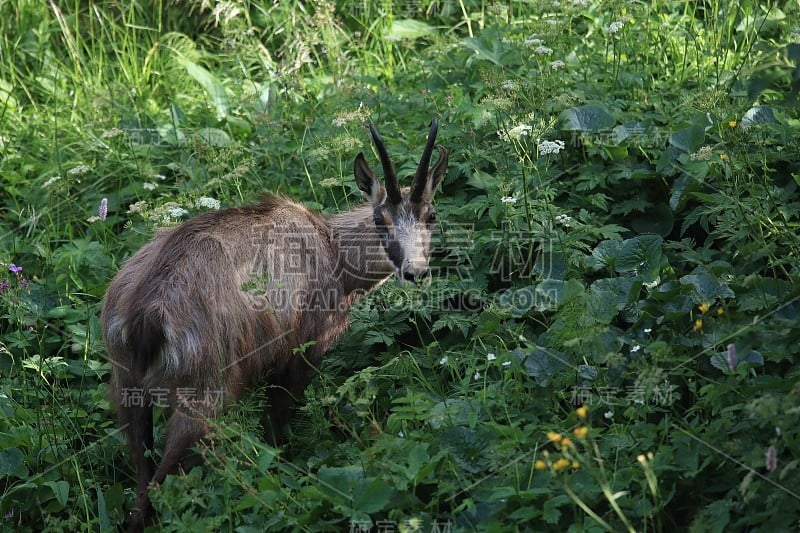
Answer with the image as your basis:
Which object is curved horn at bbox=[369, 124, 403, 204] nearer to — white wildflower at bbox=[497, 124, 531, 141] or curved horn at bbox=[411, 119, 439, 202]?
curved horn at bbox=[411, 119, 439, 202]

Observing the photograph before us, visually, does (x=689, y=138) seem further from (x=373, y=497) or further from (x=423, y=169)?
(x=373, y=497)

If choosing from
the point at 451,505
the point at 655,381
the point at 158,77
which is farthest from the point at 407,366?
the point at 158,77

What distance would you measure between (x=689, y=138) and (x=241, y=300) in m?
3.07

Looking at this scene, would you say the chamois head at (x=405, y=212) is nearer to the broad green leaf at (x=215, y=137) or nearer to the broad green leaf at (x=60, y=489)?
the broad green leaf at (x=215, y=137)

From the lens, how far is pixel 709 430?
406 cm

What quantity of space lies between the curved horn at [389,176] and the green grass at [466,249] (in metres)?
0.33

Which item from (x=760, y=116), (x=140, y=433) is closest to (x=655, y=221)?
(x=760, y=116)

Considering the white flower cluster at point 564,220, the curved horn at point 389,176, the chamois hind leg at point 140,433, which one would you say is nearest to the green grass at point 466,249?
the white flower cluster at point 564,220

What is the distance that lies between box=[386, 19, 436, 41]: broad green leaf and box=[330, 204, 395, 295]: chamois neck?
309 cm

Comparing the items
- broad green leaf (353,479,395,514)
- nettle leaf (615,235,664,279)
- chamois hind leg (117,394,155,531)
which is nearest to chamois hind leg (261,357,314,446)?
chamois hind leg (117,394,155,531)

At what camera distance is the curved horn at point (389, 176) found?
5635 mm

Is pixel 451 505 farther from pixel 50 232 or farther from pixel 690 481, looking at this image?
pixel 50 232

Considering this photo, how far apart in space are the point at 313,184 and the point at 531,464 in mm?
3545

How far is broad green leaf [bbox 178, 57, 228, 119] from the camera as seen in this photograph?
8391 millimetres
